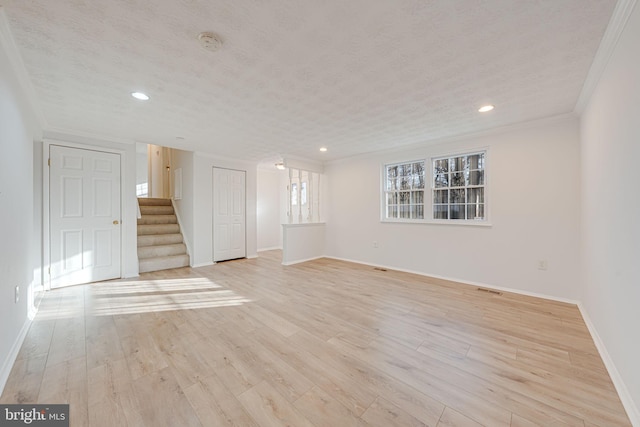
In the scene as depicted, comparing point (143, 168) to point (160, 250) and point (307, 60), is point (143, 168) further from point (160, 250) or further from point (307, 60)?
point (307, 60)

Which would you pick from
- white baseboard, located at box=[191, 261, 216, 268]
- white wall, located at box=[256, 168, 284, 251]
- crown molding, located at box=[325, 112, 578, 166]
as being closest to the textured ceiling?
crown molding, located at box=[325, 112, 578, 166]

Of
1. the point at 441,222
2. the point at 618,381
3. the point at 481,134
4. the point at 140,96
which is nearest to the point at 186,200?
the point at 140,96

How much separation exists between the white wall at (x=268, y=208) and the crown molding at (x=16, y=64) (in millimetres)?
4923

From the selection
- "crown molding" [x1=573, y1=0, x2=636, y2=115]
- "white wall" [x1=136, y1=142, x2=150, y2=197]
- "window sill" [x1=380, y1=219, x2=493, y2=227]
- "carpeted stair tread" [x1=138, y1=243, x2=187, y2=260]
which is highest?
"white wall" [x1=136, y1=142, x2=150, y2=197]

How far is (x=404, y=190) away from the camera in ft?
16.1

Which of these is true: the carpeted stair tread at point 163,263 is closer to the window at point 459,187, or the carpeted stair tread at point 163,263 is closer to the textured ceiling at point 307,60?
the textured ceiling at point 307,60

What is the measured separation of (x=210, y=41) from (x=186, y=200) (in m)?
4.52

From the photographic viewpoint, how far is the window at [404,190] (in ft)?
15.4

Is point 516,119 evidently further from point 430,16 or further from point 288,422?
point 288,422

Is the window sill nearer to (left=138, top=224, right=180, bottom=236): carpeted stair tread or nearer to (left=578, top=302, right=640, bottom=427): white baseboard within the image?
(left=578, top=302, right=640, bottom=427): white baseboard

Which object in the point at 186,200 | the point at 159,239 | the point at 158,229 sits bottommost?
the point at 159,239

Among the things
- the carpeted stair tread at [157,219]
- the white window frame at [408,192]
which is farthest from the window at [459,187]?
the carpeted stair tread at [157,219]

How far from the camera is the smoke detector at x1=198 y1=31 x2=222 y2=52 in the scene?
169cm

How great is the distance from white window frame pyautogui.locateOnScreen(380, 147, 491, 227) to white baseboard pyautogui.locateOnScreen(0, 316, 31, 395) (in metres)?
4.98
